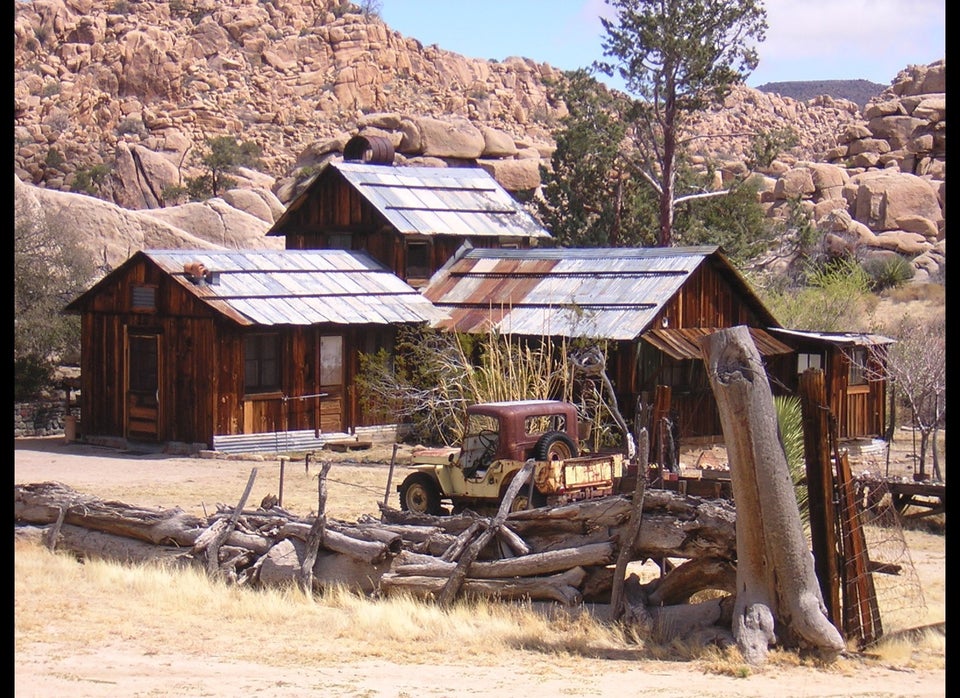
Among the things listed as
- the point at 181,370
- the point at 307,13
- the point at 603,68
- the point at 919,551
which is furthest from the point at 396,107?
the point at 919,551

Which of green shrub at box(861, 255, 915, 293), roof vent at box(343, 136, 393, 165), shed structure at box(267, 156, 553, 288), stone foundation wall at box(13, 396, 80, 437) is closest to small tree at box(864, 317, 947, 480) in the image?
shed structure at box(267, 156, 553, 288)

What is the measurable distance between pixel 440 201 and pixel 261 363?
783 centimetres

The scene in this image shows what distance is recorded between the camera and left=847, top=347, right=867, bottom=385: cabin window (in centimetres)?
2322

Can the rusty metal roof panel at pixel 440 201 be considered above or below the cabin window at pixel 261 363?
above

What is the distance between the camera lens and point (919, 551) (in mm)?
13836

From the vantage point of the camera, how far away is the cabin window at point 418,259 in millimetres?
27031

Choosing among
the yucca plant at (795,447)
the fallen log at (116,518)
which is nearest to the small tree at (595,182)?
the yucca plant at (795,447)

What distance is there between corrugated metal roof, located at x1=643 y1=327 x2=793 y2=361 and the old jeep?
631cm

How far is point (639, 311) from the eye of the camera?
22.5 m

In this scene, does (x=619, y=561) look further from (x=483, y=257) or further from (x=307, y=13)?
(x=307, y=13)

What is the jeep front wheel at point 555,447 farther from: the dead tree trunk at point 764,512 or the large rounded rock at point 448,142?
the large rounded rock at point 448,142

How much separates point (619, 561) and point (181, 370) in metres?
13.3

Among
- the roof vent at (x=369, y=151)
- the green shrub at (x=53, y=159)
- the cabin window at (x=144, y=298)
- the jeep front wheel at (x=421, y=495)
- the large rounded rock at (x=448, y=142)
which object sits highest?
the large rounded rock at (x=448, y=142)

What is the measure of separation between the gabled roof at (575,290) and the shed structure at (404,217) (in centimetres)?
94
